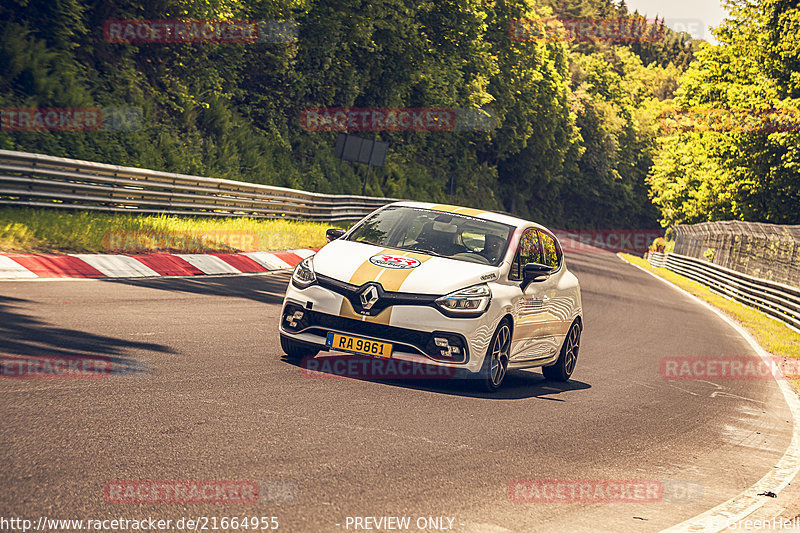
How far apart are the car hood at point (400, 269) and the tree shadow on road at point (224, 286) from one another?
4541mm

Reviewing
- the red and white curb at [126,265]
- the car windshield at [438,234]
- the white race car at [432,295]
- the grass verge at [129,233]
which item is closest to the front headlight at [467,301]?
the white race car at [432,295]

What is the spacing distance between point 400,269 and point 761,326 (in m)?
16.3

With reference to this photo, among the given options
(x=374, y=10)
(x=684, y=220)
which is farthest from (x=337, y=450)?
(x=684, y=220)

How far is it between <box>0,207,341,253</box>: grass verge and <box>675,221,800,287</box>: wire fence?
43.2 feet

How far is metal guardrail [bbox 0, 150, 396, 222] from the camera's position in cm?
1464

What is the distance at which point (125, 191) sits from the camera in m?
17.5

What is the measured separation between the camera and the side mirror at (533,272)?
28.5ft

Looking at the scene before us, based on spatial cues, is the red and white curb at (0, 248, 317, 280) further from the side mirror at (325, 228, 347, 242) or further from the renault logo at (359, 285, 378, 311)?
the renault logo at (359, 285, 378, 311)

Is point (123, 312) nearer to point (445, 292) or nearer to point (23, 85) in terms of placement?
point (445, 292)

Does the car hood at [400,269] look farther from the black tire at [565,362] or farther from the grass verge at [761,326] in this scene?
the grass verge at [761,326]

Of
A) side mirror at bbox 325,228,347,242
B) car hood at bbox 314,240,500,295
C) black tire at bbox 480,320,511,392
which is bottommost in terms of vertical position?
black tire at bbox 480,320,511,392

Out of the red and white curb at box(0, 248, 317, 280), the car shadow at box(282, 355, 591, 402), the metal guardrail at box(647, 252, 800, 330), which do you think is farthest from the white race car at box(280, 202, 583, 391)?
the metal guardrail at box(647, 252, 800, 330)

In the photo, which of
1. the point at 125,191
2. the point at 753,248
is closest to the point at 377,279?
the point at 125,191

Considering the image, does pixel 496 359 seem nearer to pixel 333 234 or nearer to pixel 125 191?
pixel 333 234
